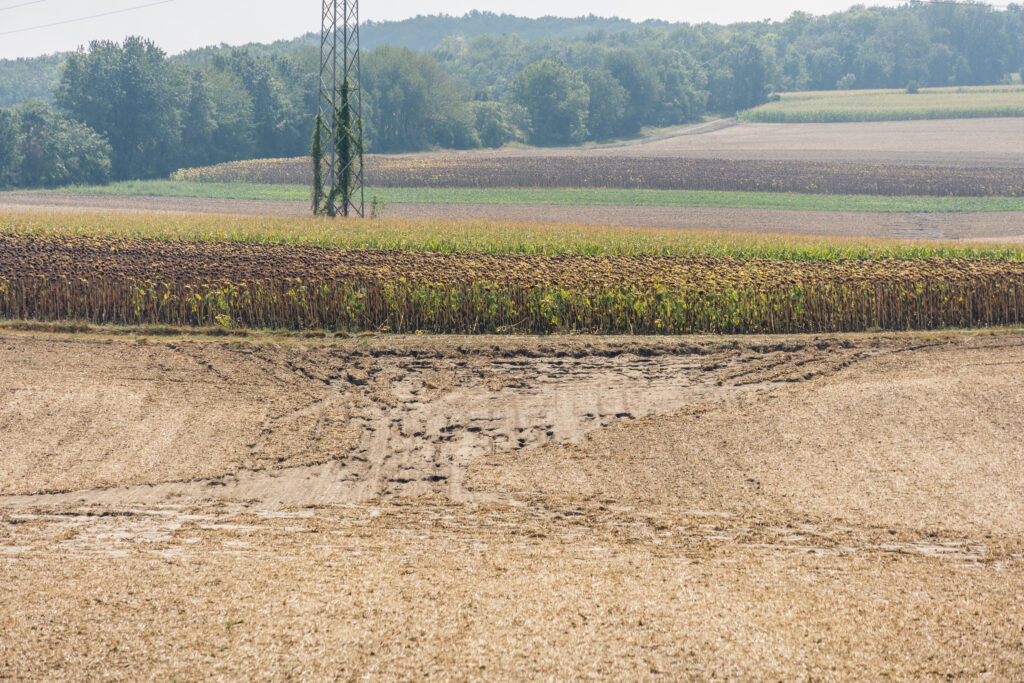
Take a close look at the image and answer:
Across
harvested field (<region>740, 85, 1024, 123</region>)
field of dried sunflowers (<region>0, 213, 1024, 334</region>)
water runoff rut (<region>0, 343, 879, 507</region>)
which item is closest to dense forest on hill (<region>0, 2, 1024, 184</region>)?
harvested field (<region>740, 85, 1024, 123</region>)

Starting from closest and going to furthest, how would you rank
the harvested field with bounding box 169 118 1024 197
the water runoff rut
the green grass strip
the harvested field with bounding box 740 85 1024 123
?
the water runoff rut, the green grass strip, the harvested field with bounding box 169 118 1024 197, the harvested field with bounding box 740 85 1024 123

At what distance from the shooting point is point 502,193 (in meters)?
61.1

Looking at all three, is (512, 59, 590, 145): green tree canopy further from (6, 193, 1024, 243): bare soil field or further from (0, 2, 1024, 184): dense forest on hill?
(6, 193, 1024, 243): bare soil field

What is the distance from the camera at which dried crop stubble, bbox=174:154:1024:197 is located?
202ft

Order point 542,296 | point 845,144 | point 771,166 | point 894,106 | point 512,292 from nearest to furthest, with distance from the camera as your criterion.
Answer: point 542,296
point 512,292
point 771,166
point 845,144
point 894,106

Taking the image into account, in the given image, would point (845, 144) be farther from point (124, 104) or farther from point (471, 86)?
point (471, 86)

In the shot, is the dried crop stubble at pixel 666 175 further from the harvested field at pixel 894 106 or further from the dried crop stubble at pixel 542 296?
the harvested field at pixel 894 106

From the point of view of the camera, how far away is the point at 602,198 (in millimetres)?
56750

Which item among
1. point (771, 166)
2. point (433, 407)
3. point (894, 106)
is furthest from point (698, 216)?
point (894, 106)

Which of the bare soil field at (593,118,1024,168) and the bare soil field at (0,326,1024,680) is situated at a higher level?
the bare soil field at (593,118,1024,168)

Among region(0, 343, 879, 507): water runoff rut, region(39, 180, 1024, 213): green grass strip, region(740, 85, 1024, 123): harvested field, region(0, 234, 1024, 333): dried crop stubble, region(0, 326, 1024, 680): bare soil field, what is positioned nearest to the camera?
region(0, 326, 1024, 680): bare soil field

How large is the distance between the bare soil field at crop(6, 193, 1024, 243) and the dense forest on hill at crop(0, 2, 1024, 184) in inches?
800

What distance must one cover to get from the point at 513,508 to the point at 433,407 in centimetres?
461

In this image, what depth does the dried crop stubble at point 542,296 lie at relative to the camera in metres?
20.3
